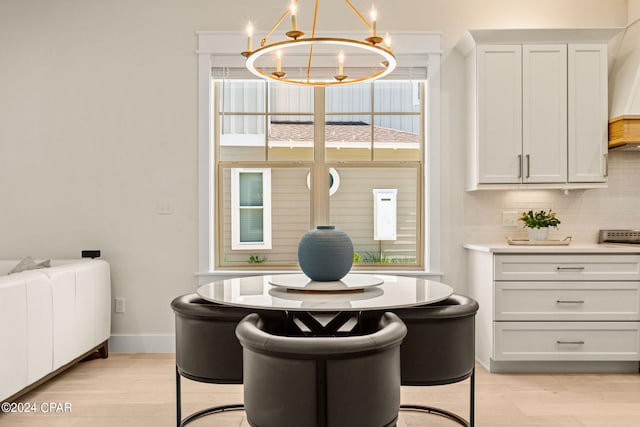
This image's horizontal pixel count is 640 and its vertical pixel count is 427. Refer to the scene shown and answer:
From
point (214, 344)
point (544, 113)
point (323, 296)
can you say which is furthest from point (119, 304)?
point (544, 113)

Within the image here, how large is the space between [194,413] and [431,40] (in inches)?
126

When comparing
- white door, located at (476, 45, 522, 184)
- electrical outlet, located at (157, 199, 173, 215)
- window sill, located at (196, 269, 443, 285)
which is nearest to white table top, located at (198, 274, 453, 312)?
window sill, located at (196, 269, 443, 285)

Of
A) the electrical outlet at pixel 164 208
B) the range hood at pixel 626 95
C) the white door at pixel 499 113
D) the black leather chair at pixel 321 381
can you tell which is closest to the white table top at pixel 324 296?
the black leather chair at pixel 321 381

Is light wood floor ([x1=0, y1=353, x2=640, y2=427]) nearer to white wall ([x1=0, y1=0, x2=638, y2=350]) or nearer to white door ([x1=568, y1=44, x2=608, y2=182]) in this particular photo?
white wall ([x1=0, y1=0, x2=638, y2=350])

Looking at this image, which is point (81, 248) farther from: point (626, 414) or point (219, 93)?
point (626, 414)

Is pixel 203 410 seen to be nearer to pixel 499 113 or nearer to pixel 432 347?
pixel 432 347

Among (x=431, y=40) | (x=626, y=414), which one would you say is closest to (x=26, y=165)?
(x=431, y=40)

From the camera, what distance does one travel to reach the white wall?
408 centimetres

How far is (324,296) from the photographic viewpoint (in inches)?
84.3

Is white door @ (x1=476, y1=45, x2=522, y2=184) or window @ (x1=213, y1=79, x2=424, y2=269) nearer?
white door @ (x1=476, y1=45, x2=522, y2=184)

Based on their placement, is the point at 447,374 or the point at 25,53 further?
the point at 25,53

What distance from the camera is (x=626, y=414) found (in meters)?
2.81

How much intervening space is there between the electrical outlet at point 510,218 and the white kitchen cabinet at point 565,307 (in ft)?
1.94

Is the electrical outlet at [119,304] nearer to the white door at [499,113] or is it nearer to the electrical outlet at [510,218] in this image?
the white door at [499,113]
